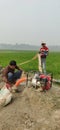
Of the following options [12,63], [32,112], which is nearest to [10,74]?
[12,63]

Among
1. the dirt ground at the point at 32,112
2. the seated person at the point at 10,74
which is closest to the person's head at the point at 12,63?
the seated person at the point at 10,74

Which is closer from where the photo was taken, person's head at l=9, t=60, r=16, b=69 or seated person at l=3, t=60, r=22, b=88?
person's head at l=9, t=60, r=16, b=69

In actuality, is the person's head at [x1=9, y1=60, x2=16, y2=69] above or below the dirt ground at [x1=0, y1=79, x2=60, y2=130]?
above

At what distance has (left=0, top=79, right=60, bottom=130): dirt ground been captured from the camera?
7748 mm

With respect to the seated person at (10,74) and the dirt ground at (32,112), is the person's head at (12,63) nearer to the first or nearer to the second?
the seated person at (10,74)

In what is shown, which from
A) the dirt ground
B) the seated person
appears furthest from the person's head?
the dirt ground

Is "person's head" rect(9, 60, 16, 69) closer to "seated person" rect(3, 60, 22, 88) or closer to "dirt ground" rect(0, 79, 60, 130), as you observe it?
"seated person" rect(3, 60, 22, 88)

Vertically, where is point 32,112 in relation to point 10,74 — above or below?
below

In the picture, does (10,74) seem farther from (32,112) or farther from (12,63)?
(32,112)

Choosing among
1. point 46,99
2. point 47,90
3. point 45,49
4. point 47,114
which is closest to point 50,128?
point 47,114

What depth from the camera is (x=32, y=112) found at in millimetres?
8453

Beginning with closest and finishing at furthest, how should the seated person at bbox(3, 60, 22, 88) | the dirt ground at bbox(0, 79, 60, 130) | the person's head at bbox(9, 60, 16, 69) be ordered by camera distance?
the dirt ground at bbox(0, 79, 60, 130)
the person's head at bbox(9, 60, 16, 69)
the seated person at bbox(3, 60, 22, 88)

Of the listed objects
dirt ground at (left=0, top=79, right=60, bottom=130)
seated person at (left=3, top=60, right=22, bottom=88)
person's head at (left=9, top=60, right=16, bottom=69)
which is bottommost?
dirt ground at (left=0, top=79, right=60, bottom=130)

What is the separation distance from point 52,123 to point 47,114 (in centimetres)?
63
